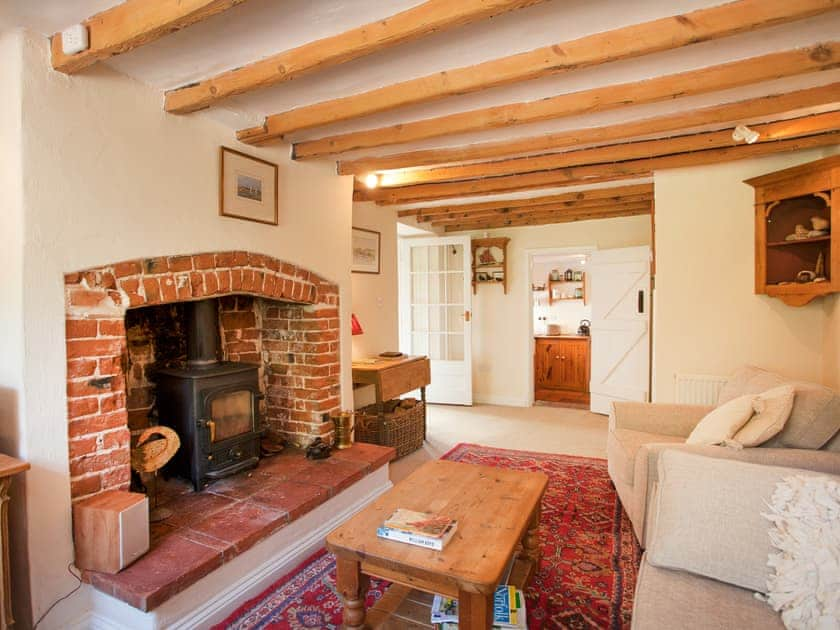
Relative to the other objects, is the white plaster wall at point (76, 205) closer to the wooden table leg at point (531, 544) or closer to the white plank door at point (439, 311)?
the wooden table leg at point (531, 544)

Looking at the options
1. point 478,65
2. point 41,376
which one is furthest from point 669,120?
point 41,376

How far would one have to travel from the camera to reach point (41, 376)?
70.7 inches

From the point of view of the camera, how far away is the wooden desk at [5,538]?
159cm

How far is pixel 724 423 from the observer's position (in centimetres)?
226

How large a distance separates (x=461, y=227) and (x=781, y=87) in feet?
13.1

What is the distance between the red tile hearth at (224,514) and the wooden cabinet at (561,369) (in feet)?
13.5

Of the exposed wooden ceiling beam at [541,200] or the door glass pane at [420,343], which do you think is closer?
the exposed wooden ceiling beam at [541,200]

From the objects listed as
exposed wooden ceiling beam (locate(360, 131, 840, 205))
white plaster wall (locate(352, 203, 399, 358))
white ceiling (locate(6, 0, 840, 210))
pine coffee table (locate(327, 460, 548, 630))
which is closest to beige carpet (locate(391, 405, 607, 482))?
white plaster wall (locate(352, 203, 399, 358))

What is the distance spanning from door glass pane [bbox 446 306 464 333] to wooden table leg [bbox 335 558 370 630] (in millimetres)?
4285

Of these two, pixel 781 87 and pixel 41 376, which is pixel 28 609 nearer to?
pixel 41 376

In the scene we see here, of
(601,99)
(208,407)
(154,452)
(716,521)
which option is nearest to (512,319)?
(601,99)

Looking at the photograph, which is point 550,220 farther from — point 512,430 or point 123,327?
point 123,327

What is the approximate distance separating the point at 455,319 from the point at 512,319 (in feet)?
2.35

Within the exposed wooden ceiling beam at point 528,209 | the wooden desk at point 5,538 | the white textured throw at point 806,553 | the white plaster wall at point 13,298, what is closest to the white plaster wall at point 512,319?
the exposed wooden ceiling beam at point 528,209
